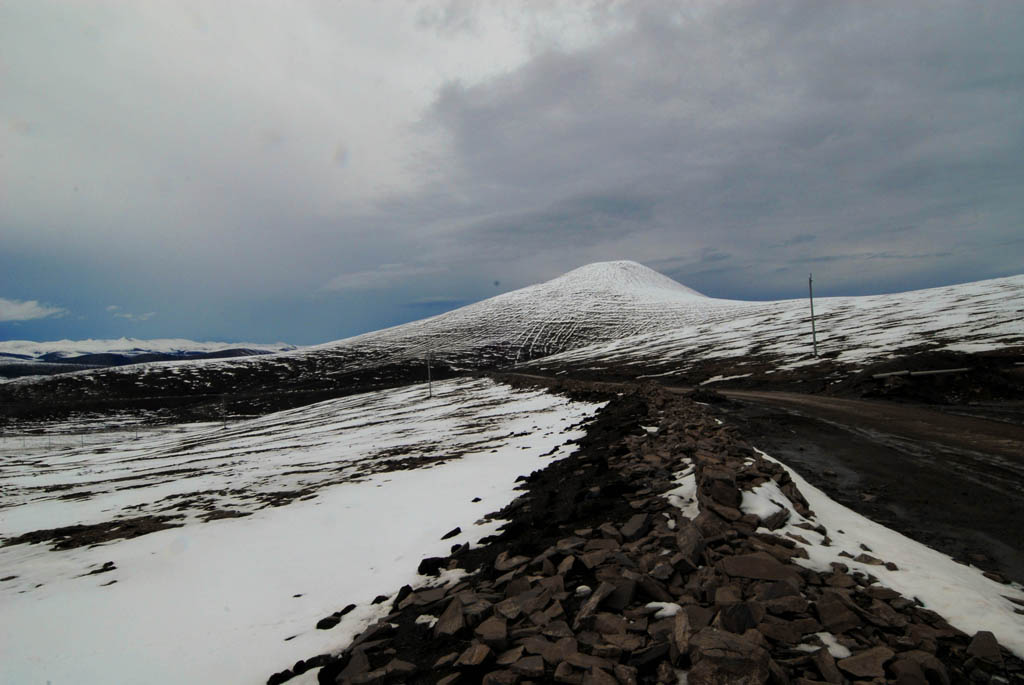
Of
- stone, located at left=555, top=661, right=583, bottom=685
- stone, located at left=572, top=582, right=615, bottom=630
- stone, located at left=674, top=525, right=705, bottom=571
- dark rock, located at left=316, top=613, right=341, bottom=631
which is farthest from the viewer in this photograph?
dark rock, located at left=316, top=613, right=341, bottom=631

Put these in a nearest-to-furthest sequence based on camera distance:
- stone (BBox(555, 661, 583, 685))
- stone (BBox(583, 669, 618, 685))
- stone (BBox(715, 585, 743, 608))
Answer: stone (BBox(583, 669, 618, 685)), stone (BBox(555, 661, 583, 685)), stone (BBox(715, 585, 743, 608))

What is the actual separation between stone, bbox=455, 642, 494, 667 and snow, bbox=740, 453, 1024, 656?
417 cm

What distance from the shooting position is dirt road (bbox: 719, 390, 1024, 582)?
8188 millimetres

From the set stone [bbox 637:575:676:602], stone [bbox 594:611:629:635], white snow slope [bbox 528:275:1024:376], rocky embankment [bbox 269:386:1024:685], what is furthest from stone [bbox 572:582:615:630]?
white snow slope [bbox 528:275:1024:376]

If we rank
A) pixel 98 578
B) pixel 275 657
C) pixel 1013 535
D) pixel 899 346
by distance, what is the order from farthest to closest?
pixel 899 346
pixel 98 578
pixel 1013 535
pixel 275 657

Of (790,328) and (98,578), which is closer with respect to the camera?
(98,578)

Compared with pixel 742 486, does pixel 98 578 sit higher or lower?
lower

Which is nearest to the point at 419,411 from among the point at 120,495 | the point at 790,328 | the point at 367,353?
the point at 120,495

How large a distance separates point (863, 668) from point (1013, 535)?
7.03 m

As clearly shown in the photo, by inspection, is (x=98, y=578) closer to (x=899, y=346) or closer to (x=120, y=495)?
(x=120, y=495)

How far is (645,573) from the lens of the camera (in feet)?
18.5

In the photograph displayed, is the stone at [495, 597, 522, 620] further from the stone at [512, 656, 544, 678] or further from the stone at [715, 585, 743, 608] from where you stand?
the stone at [715, 585, 743, 608]

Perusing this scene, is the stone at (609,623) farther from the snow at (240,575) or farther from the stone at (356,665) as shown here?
the snow at (240,575)

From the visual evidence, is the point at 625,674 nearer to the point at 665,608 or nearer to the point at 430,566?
the point at 665,608
